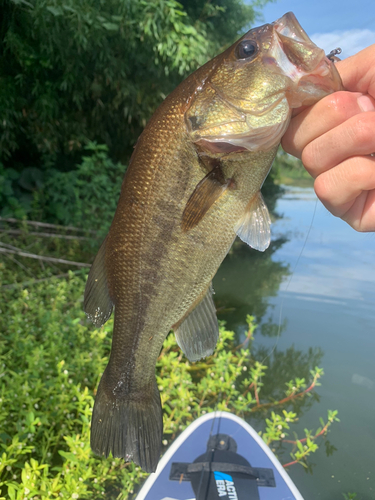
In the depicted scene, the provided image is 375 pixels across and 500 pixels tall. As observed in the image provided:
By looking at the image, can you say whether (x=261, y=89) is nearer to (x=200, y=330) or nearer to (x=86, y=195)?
(x=200, y=330)

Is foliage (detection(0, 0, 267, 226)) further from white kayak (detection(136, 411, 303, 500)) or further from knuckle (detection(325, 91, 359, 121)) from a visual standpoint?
knuckle (detection(325, 91, 359, 121))

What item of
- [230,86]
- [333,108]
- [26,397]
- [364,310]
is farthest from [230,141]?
[364,310]

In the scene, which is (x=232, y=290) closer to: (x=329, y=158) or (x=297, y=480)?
(x=297, y=480)

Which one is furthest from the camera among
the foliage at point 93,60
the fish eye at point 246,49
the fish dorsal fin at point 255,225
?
the foliage at point 93,60

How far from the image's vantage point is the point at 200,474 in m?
2.09

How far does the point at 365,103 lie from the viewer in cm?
97

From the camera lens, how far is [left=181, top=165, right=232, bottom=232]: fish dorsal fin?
1.00 metres

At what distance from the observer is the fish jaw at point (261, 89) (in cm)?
89

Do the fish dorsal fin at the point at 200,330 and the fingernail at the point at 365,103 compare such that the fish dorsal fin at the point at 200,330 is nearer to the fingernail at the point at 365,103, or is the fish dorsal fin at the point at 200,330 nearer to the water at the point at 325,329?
the water at the point at 325,329

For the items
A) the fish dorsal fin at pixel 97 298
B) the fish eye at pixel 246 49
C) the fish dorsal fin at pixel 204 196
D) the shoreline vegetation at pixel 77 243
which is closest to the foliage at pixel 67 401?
the shoreline vegetation at pixel 77 243

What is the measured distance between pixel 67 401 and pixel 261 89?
2027mm

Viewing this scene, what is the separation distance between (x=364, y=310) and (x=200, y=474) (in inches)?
82.4

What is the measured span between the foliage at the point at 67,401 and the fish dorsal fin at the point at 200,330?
99 cm

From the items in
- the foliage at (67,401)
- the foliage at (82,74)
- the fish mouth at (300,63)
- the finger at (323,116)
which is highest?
the foliage at (82,74)
